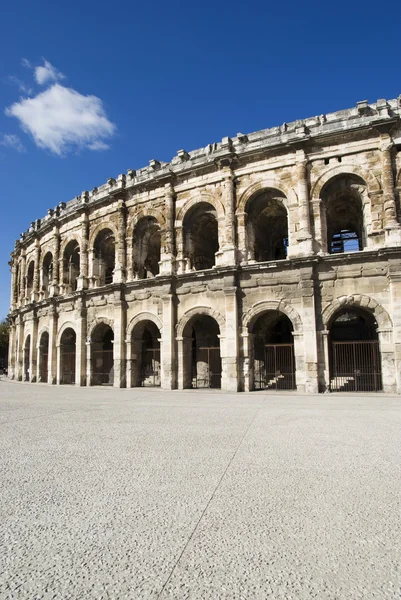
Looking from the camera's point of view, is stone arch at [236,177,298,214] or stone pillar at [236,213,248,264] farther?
stone pillar at [236,213,248,264]

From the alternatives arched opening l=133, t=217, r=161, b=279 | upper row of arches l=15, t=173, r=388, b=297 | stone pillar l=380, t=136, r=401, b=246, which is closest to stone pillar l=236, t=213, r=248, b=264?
upper row of arches l=15, t=173, r=388, b=297

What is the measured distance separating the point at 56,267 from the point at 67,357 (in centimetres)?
536

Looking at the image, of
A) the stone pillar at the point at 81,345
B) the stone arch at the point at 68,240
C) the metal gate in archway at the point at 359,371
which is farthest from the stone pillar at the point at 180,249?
the metal gate in archway at the point at 359,371

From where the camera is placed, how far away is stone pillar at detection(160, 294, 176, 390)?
16344mm

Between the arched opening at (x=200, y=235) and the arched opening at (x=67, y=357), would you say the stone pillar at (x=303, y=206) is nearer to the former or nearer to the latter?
the arched opening at (x=200, y=235)

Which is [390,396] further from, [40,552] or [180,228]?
[40,552]

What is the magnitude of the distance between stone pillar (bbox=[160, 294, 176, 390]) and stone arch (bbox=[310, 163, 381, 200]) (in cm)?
727

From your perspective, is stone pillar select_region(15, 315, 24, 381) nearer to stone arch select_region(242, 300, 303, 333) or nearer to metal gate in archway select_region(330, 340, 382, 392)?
stone arch select_region(242, 300, 303, 333)

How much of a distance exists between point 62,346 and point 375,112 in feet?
62.3

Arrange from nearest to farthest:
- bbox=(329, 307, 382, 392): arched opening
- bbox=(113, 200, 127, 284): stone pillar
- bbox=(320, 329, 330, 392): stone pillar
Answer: bbox=(320, 329, 330, 392): stone pillar, bbox=(329, 307, 382, 392): arched opening, bbox=(113, 200, 127, 284): stone pillar

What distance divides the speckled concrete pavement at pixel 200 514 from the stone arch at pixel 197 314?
916cm

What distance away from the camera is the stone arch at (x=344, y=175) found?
14.1 m

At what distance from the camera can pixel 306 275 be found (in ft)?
46.2

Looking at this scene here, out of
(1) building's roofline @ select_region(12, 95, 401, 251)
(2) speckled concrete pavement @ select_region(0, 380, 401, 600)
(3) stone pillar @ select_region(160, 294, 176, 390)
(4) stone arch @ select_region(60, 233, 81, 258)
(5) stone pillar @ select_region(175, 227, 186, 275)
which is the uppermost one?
(1) building's roofline @ select_region(12, 95, 401, 251)
